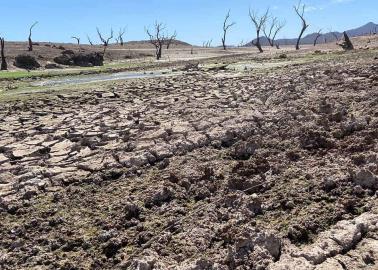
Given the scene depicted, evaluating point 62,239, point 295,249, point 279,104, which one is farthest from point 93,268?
point 279,104

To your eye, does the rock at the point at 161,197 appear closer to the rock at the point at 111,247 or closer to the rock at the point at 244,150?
the rock at the point at 111,247

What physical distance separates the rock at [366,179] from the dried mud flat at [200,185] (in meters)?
0.01

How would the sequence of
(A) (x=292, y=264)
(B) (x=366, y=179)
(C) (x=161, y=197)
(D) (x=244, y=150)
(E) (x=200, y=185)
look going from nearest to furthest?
1. (A) (x=292, y=264)
2. (B) (x=366, y=179)
3. (C) (x=161, y=197)
4. (E) (x=200, y=185)
5. (D) (x=244, y=150)

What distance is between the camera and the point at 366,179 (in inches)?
236

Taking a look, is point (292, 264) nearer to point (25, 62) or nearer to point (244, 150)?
point (244, 150)

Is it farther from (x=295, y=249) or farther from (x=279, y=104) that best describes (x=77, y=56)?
(x=295, y=249)

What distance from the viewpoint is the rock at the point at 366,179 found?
5.93 metres

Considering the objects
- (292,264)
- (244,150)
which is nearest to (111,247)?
(292,264)

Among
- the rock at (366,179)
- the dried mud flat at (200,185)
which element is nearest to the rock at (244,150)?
the dried mud flat at (200,185)

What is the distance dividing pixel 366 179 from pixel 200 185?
2.08m

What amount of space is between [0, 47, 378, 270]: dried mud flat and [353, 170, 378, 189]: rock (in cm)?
1

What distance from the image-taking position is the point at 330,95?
1066 cm

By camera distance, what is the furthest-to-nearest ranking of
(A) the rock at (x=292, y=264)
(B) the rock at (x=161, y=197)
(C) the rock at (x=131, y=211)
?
(B) the rock at (x=161, y=197), (C) the rock at (x=131, y=211), (A) the rock at (x=292, y=264)

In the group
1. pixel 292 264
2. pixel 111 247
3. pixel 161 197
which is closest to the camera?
pixel 292 264
